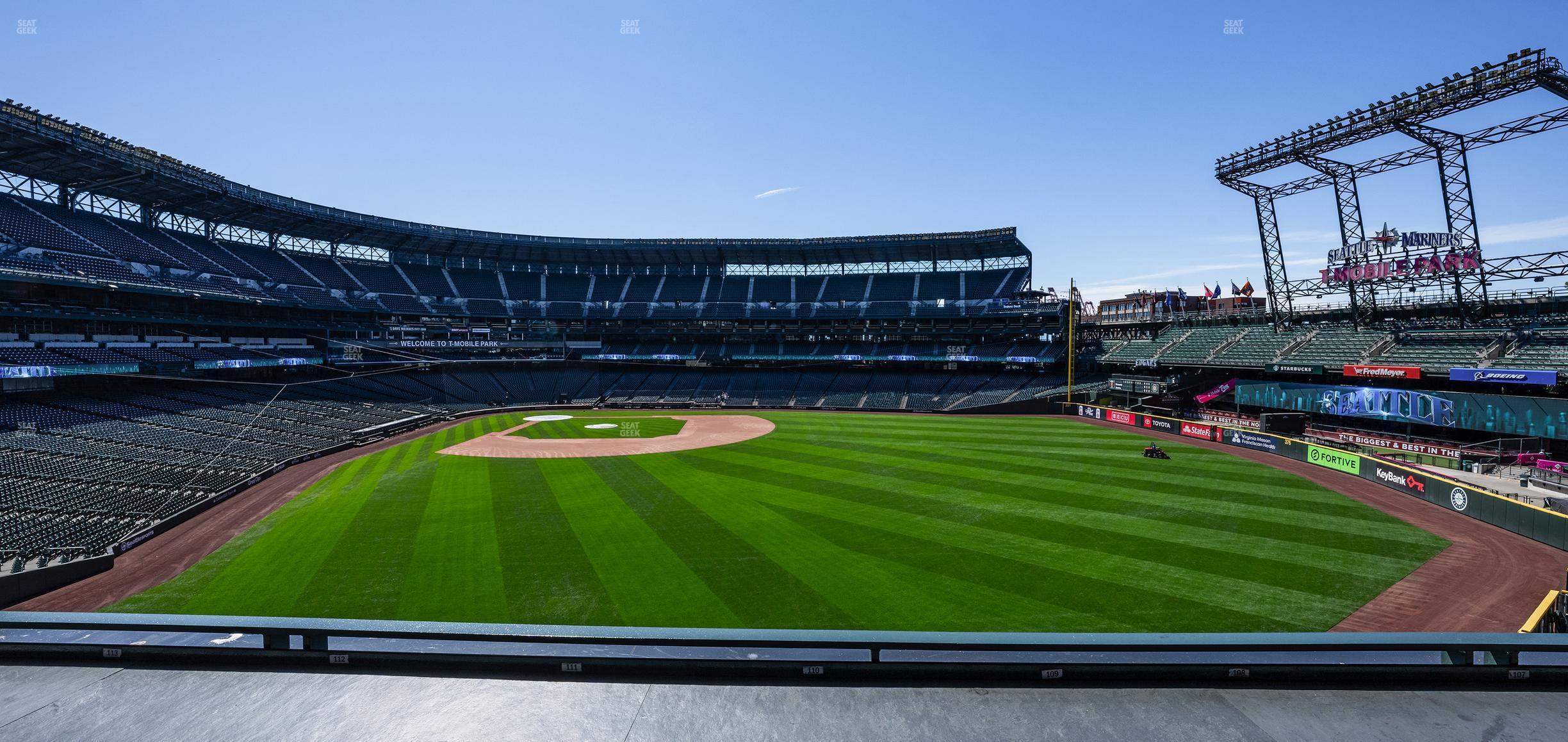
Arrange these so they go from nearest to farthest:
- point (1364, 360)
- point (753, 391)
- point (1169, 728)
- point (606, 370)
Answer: point (1169, 728)
point (1364, 360)
point (753, 391)
point (606, 370)

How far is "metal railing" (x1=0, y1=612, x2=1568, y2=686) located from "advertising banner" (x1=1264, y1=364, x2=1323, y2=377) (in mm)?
50570

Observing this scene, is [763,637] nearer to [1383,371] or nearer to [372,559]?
[372,559]

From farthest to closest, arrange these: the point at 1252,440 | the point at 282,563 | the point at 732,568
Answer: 1. the point at 1252,440
2. the point at 282,563
3. the point at 732,568

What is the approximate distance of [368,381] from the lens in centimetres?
5984

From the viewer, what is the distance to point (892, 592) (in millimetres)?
15641

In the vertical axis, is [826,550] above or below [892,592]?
above

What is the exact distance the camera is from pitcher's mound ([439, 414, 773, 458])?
36906 mm

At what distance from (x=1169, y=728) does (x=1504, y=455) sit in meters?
43.8

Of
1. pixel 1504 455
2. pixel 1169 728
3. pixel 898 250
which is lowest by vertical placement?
pixel 1504 455

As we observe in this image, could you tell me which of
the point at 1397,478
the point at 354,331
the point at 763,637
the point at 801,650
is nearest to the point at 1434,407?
the point at 1397,478

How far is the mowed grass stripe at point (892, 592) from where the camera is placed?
1401 cm

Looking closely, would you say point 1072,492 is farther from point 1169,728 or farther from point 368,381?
point 368,381

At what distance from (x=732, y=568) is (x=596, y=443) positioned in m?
26.0

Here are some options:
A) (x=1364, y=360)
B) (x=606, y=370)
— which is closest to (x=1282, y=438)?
(x=1364, y=360)
